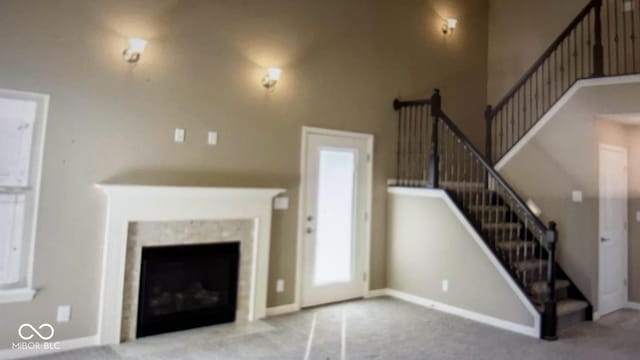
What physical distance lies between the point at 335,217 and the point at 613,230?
3.43 meters

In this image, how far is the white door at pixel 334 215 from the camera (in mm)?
5473

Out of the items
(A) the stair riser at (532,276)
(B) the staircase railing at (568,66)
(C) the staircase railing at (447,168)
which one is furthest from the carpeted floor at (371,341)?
(B) the staircase railing at (568,66)

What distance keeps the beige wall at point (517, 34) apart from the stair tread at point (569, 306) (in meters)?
3.51

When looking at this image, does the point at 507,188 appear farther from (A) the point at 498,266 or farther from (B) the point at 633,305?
(B) the point at 633,305

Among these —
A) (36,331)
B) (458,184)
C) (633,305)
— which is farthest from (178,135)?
(633,305)

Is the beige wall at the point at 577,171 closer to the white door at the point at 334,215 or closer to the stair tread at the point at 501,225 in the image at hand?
the stair tread at the point at 501,225

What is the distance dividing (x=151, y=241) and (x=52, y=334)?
105cm

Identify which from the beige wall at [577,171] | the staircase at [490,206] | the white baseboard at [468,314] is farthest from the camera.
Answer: the beige wall at [577,171]

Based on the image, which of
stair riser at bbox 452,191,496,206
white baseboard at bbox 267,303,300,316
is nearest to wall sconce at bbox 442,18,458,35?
stair riser at bbox 452,191,496,206

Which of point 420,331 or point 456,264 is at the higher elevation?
point 456,264

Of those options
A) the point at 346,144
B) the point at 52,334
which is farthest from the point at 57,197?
the point at 346,144

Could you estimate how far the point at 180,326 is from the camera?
446cm

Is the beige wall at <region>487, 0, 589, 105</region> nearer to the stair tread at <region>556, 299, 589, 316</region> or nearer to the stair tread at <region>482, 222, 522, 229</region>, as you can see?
the stair tread at <region>482, 222, 522, 229</region>

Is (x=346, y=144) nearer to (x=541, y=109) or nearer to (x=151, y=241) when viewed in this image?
(x=151, y=241)
